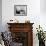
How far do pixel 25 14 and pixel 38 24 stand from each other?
25.4 inches

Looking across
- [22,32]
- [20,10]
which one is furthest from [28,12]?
[22,32]

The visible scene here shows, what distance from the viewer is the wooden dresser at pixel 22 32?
545cm

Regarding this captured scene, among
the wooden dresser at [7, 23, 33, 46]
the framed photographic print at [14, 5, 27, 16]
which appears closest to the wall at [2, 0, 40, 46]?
the framed photographic print at [14, 5, 27, 16]

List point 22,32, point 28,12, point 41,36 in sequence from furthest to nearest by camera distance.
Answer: point 28,12 → point 22,32 → point 41,36

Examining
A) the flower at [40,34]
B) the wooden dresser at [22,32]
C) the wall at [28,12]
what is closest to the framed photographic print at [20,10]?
the wall at [28,12]

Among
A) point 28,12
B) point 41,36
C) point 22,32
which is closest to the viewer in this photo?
point 41,36

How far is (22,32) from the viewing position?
18.1ft

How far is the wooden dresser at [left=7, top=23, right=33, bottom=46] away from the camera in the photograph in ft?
17.9

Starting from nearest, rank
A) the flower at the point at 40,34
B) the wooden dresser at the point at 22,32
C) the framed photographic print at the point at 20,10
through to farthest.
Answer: the flower at the point at 40,34 → the wooden dresser at the point at 22,32 → the framed photographic print at the point at 20,10

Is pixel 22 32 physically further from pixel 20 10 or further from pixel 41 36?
pixel 20 10

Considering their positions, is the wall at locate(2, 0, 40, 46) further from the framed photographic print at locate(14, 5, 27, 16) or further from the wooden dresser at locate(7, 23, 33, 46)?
the wooden dresser at locate(7, 23, 33, 46)

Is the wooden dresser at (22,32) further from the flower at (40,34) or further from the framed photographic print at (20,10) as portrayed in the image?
the framed photographic print at (20,10)

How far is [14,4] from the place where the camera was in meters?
5.64

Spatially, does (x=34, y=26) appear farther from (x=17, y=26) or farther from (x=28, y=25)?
(x=17, y=26)
